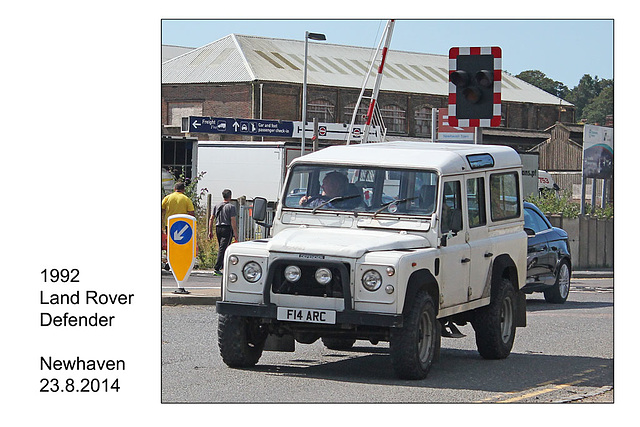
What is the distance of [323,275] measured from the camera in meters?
10.3

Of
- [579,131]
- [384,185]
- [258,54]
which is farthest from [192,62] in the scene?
[384,185]

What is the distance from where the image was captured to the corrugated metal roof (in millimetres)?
62938

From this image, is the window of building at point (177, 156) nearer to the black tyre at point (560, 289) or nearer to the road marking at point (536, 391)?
the black tyre at point (560, 289)

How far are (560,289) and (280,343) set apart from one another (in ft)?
30.7

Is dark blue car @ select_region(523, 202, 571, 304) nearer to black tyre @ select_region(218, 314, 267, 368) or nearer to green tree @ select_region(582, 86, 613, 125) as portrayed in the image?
black tyre @ select_region(218, 314, 267, 368)

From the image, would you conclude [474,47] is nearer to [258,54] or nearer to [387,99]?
[258,54]

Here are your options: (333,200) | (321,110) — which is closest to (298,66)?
(321,110)

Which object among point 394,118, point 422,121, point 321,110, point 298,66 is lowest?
point 422,121

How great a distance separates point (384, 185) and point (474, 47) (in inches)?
216

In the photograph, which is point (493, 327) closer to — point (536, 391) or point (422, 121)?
point (536, 391)

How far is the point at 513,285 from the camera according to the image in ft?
42.8

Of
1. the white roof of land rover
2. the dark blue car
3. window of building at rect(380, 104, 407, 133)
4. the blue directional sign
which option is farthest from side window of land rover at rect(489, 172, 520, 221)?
window of building at rect(380, 104, 407, 133)

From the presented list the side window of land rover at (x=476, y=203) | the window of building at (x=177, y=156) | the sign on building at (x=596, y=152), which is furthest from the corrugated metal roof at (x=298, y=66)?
the side window of land rover at (x=476, y=203)

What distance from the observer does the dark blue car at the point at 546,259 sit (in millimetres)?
18312
